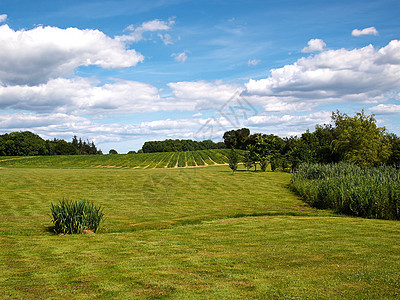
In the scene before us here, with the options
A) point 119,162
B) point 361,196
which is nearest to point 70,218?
point 361,196

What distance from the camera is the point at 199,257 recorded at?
8.41 meters

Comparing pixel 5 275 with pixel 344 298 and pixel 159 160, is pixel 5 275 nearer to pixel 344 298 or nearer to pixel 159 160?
pixel 344 298

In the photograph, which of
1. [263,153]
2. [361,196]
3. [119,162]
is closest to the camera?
[361,196]

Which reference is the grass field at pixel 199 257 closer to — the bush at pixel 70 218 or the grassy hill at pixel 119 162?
the bush at pixel 70 218

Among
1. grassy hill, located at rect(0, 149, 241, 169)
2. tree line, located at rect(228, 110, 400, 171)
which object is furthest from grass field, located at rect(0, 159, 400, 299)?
grassy hill, located at rect(0, 149, 241, 169)

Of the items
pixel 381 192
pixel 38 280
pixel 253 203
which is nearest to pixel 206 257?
pixel 38 280

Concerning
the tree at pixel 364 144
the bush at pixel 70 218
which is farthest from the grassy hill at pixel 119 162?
the bush at pixel 70 218

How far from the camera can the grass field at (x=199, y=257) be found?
5.94 metres

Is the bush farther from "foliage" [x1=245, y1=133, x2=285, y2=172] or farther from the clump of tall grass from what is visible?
"foliage" [x1=245, y1=133, x2=285, y2=172]

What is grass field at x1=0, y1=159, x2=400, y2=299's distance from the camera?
594 cm

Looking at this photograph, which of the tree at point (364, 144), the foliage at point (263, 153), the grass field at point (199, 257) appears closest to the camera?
the grass field at point (199, 257)

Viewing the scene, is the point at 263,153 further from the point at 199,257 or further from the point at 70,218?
the point at 199,257

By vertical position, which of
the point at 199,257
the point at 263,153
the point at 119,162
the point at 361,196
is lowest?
the point at 199,257

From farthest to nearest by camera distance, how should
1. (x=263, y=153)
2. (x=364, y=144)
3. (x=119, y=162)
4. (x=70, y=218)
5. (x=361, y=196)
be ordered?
1. (x=119, y=162)
2. (x=263, y=153)
3. (x=364, y=144)
4. (x=361, y=196)
5. (x=70, y=218)
